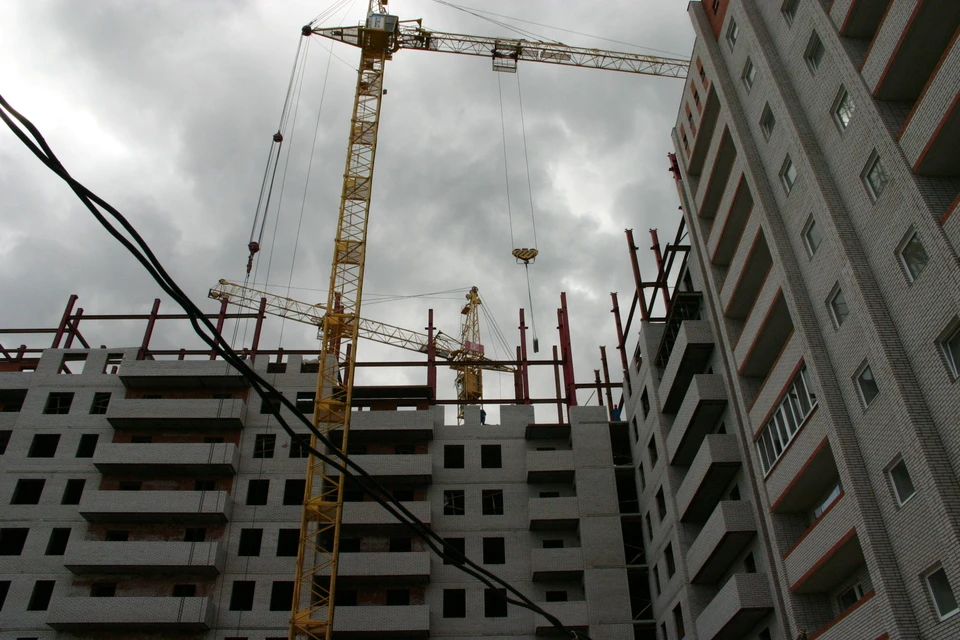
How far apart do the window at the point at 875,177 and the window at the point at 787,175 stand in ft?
16.1

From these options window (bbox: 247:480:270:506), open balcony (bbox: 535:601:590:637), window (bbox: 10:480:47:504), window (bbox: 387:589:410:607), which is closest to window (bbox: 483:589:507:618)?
open balcony (bbox: 535:601:590:637)

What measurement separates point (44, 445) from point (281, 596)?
68.3 ft

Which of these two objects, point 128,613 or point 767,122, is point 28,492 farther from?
point 767,122

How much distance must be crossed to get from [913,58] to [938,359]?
982 centimetres

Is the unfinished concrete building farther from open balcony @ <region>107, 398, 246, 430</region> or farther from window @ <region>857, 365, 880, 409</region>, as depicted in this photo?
open balcony @ <region>107, 398, 246, 430</region>

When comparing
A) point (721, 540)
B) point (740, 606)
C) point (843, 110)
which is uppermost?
point (843, 110)

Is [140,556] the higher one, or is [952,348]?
[140,556]

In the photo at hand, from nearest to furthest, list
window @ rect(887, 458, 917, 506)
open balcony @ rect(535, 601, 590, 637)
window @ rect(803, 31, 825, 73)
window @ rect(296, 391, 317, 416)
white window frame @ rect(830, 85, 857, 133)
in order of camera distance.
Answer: window @ rect(887, 458, 917, 506) → white window frame @ rect(830, 85, 857, 133) → window @ rect(803, 31, 825, 73) → open balcony @ rect(535, 601, 590, 637) → window @ rect(296, 391, 317, 416)

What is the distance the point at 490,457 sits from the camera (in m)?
56.2

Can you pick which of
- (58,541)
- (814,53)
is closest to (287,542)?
(58,541)

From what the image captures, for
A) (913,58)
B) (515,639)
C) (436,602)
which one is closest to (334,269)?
(436,602)

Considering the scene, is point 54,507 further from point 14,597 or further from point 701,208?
point 701,208

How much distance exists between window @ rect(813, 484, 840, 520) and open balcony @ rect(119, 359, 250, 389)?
40.8 meters

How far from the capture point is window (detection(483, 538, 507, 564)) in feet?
170
